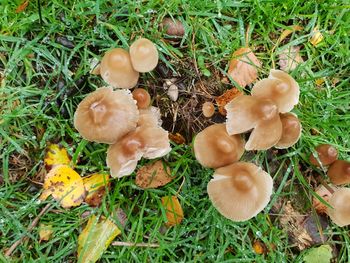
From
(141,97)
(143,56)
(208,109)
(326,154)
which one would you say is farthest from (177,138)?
(326,154)

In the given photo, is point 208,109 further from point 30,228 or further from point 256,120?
point 30,228

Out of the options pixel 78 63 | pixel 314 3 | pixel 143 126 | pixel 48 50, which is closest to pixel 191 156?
pixel 143 126

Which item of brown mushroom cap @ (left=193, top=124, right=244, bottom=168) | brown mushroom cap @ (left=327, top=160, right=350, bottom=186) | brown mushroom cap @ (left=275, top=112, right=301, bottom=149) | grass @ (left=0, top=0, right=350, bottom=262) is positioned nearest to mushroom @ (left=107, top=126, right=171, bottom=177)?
brown mushroom cap @ (left=193, top=124, right=244, bottom=168)

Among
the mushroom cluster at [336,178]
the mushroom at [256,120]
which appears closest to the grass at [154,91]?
the mushroom cluster at [336,178]

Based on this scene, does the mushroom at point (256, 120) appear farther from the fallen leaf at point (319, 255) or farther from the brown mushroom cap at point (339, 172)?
the fallen leaf at point (319, 255)

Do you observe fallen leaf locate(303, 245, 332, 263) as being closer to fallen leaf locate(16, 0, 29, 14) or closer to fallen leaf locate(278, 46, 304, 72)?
fallen leaf locate(278, 46, 304, 72)
